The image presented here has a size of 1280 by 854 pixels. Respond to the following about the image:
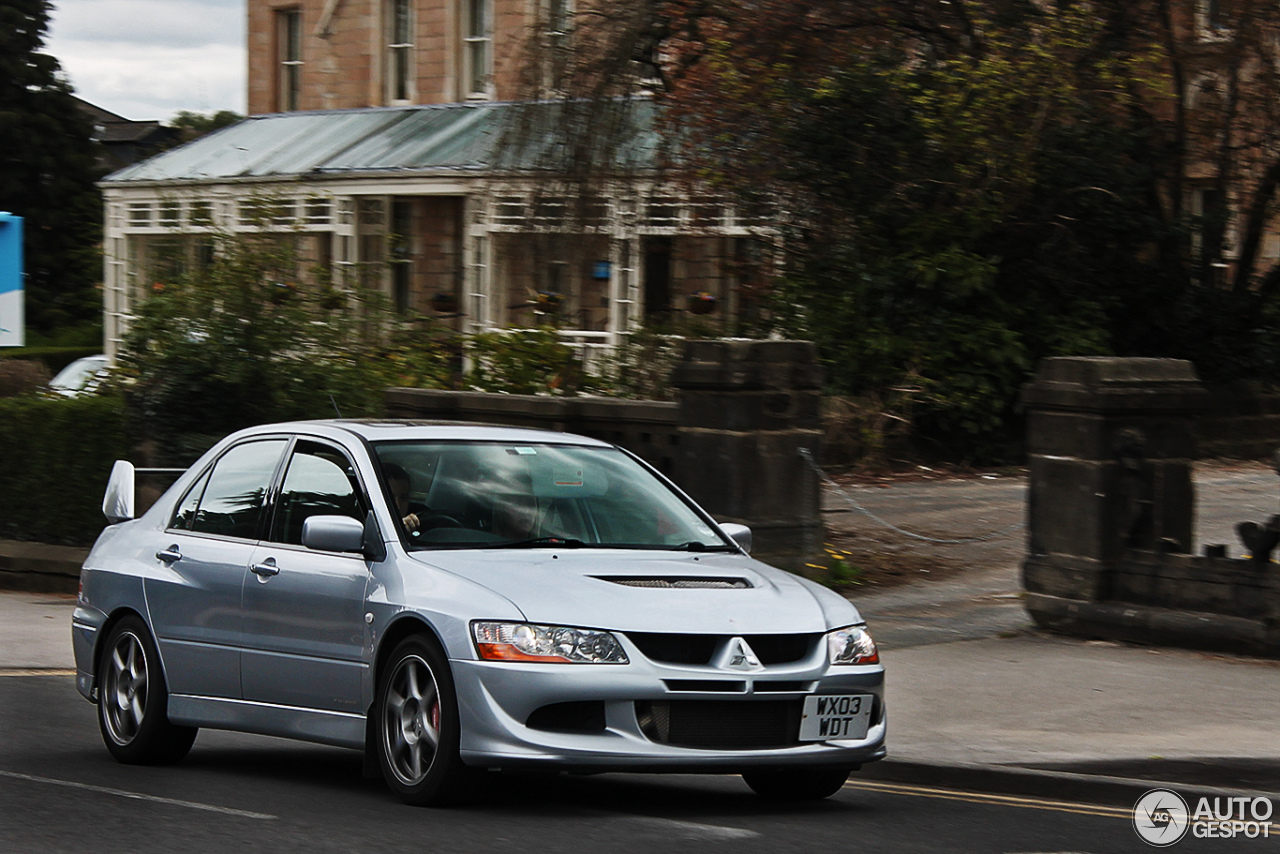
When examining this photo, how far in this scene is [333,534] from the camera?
7.15 metres

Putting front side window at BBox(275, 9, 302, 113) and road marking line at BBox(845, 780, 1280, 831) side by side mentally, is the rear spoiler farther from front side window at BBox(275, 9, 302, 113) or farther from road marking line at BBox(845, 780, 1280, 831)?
front side window at BBox(275, 9, 302, 113)

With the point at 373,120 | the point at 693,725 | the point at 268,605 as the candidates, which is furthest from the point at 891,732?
the point at 373,120

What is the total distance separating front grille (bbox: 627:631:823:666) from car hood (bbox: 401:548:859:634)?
3 centimetres

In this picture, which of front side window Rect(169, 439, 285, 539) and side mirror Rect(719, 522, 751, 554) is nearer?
side mirror Rect(719, 522, 751, 554)

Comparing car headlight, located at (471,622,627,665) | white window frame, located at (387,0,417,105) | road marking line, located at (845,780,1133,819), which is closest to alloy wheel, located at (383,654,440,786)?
car headlight, located at (471,622,627,665)

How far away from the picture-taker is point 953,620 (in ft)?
40.8

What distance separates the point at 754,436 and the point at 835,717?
6.86m

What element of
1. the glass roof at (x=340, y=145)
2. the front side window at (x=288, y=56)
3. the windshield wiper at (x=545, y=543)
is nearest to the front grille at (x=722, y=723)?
the windshield wiper at (x=545, y=543)

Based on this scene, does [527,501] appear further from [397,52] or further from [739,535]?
[397,52]

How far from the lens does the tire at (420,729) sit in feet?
21.8

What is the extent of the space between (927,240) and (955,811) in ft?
48.6

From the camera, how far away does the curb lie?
24.2ft

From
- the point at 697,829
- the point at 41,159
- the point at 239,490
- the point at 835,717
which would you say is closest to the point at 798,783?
the point at 835,717

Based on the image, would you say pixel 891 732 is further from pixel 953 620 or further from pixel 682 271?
pixel 682 271
